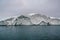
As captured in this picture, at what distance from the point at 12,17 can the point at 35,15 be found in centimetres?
1055

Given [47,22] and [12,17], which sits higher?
[12,17]

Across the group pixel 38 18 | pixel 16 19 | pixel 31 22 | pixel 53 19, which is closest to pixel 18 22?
pixel 16 19

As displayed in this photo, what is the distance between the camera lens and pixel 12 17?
1829 inches

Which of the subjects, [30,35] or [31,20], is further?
[31,20]

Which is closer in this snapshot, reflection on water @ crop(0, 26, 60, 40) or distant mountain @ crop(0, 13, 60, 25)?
reflection on water @ crop(0, 26, 60, 40)

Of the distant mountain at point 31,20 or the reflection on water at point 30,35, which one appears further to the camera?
the distant mountain at point 31,20

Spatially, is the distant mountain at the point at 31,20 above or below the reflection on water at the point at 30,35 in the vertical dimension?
below

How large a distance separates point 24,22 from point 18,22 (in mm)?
2980

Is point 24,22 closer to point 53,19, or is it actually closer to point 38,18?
point 38,18

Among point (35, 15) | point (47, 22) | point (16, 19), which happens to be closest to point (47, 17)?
point (47, 22)

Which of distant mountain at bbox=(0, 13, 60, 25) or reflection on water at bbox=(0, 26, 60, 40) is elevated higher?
reflection on water at bbox=(0, 26, 60, 40)

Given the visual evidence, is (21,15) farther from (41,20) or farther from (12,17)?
(41,20)

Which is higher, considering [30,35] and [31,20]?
[30,35]

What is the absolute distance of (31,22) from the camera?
47250mm
